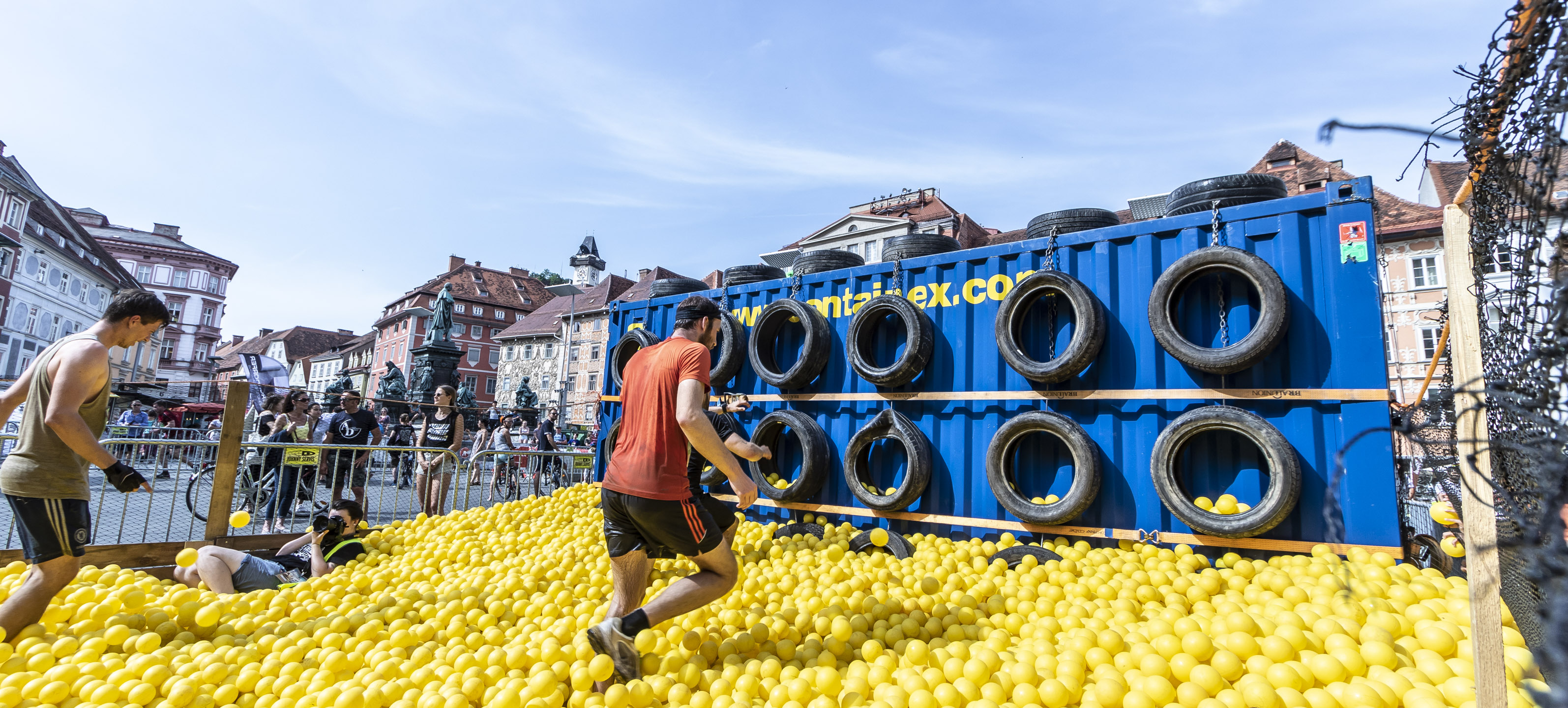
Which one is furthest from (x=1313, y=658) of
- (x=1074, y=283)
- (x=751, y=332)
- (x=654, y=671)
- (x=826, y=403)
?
(x=751, y=332)

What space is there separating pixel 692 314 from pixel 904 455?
319 centimetres

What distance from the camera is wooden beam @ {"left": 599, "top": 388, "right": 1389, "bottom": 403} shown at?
436 cm

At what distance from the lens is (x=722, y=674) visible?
10.5 feet

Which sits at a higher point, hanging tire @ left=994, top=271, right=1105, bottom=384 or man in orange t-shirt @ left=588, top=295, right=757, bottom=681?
hanging tire @ left=994, top=271, right=1105, bottom=384

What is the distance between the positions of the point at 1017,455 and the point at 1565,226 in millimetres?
3939

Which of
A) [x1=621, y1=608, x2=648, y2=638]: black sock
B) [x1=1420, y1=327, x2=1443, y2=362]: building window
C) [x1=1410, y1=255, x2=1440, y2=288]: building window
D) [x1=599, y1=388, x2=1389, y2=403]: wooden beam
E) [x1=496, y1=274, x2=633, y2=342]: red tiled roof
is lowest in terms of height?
[x1=621, y1=608, x2=648, y2=638]: black sock

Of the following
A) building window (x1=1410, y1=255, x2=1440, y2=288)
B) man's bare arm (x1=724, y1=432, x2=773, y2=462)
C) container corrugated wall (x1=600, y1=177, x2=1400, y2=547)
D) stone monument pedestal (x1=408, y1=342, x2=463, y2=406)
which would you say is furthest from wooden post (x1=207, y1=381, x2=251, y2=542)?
building window (x1=1410, y1=255, x2=1440, y2=288)

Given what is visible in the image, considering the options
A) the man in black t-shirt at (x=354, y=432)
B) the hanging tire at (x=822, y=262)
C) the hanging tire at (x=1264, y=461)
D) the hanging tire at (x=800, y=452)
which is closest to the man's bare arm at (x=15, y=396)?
the hanging tire at (x=800, y=452)

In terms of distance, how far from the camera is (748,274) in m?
8.22

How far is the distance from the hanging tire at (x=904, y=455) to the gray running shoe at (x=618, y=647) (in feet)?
10.4

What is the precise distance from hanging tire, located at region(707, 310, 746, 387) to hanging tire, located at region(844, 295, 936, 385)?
1334 mm

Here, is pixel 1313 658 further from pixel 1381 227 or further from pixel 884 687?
pixel 1381 227

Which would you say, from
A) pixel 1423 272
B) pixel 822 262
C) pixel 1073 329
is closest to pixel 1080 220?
pixel 1073 329

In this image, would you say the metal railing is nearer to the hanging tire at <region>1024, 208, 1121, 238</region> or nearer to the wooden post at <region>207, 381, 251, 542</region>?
the wooden post at <region>207, 381, 251, 542</region>
